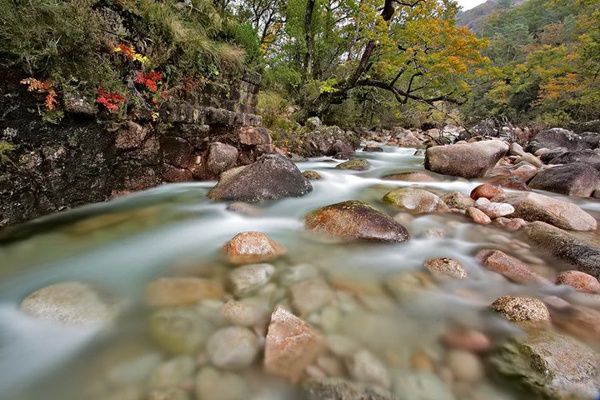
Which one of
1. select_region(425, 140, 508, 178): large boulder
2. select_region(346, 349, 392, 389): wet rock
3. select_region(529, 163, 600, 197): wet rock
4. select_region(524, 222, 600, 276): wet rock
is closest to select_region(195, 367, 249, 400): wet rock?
select_region(346, 349, 392, 389): wet rock

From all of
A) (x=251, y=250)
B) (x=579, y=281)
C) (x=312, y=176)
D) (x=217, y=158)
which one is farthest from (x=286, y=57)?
(x=579, y=281)

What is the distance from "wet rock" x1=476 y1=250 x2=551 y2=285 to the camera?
7.98 ft

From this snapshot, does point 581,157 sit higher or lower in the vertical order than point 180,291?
higher

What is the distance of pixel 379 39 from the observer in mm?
10484

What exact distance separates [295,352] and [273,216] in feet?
8.28

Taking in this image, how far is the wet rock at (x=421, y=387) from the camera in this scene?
1.40 metres

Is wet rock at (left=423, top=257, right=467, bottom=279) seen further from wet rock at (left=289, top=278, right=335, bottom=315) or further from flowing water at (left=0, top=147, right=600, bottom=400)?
wet rock at (left=289, top=278, right=335, bottom=315)

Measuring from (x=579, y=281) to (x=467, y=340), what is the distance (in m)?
1.44

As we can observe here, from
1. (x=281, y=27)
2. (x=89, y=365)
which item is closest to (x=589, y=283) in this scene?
(x=89, y=365)

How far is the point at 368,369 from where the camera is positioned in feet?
5.04

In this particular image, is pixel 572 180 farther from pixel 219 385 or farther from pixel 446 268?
pixel 219 385

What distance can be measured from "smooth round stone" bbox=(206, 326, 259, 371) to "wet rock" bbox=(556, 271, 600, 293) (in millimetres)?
2685

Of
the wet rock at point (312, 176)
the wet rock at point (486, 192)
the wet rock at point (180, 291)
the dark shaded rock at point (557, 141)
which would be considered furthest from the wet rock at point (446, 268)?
the dark shaded rock at point (557, 141)

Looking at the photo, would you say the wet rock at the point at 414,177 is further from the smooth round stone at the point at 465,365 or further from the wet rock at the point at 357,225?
the smooth round stone at the point at 465,365
